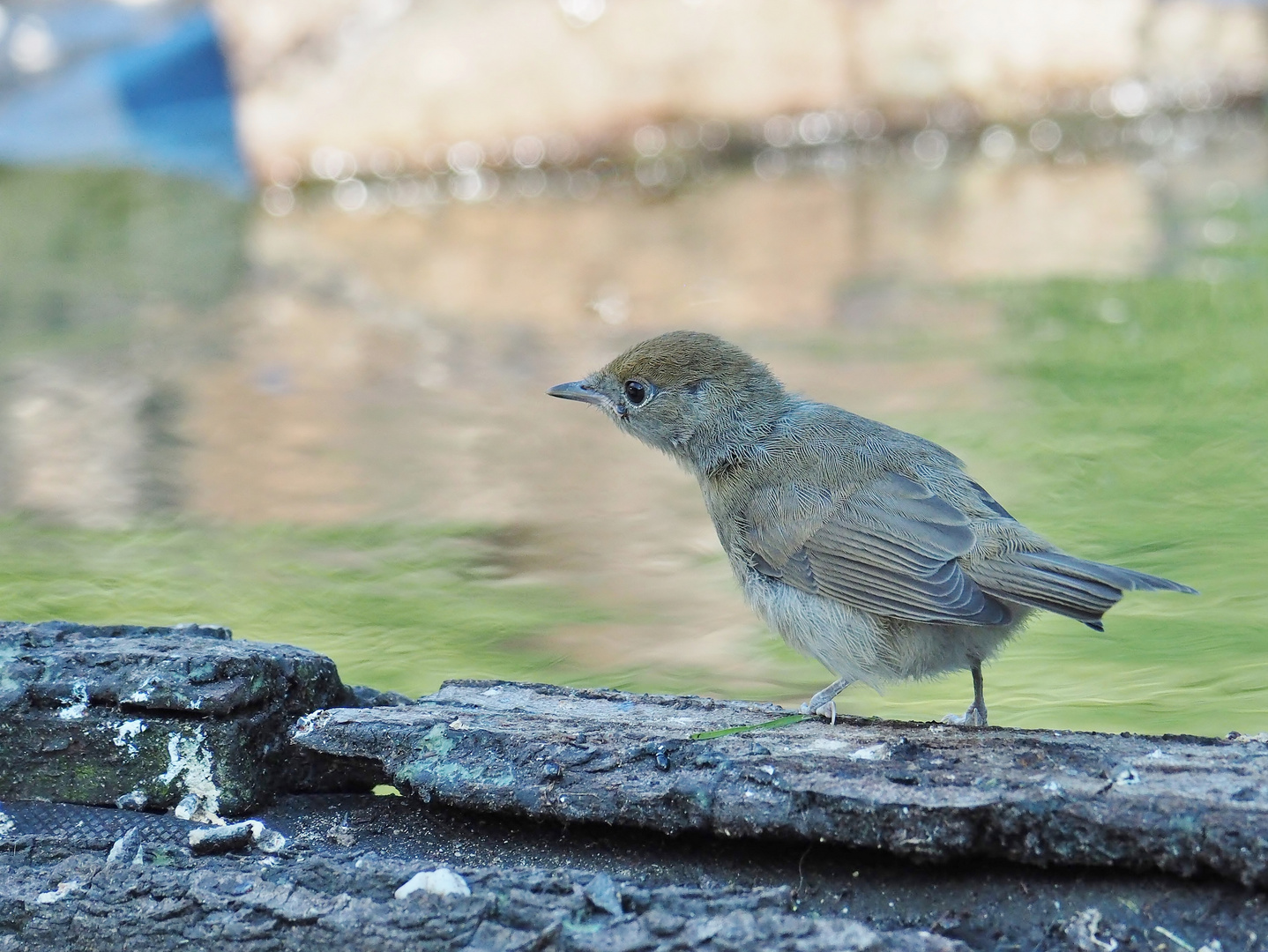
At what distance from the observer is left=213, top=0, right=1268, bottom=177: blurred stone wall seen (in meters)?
12.3

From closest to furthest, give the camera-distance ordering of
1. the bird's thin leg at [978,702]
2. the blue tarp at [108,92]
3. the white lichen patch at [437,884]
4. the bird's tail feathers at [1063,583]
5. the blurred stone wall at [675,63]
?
the white lichen patch at [437,884] → the bird's tail feathers at [1063,583] → the bird's thin leg at [978,702] → the blurred stone wall at [675,63] → the blue tarp at [108,92]

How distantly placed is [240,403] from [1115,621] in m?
4.30

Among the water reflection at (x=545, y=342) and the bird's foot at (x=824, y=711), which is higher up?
the water reflection at (x=545, y=342)

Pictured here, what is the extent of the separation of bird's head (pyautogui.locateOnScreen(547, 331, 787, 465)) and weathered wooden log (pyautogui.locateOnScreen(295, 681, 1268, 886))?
864 mm

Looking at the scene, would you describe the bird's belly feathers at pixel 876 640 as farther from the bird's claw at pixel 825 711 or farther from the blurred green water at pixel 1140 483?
the blurred green water at pixel 1140 483

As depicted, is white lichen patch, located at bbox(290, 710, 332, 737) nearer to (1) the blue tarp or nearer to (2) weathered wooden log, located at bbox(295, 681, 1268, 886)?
(2) weathered wooden log, located at bbox(295, 681, 1268, 886)

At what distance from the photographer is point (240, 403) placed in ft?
24.4

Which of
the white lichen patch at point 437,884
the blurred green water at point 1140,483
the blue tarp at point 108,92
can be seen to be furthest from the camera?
the blue tarp at point 108,92

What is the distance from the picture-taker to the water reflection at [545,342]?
538cm

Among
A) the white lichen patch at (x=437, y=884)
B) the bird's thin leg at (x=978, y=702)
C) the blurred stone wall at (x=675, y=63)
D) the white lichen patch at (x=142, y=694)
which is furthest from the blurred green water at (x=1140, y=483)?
the blurred stone wall at (x=675, y=63)

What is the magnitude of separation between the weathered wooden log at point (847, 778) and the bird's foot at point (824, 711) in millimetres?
44

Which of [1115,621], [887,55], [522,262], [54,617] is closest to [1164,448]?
[1115,621]

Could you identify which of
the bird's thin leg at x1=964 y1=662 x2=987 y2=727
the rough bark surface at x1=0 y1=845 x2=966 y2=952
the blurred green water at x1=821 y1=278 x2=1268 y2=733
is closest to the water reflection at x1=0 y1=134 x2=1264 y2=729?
the blurred green water at x1=821 y1=278 x2=1268 y2=733

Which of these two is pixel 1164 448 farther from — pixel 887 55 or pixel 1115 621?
pixel 887 55
